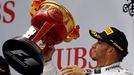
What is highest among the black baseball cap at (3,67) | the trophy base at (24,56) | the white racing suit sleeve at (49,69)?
the trophy base at (24,56)

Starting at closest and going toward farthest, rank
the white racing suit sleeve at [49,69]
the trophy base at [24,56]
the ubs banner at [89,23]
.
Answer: the trophy base at [24,56], the white racing suit sleeve at [49,69], the ubs banner at [89,23]

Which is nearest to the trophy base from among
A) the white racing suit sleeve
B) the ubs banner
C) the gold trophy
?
the gold trophy

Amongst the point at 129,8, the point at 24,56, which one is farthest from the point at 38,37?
the point at 129,8

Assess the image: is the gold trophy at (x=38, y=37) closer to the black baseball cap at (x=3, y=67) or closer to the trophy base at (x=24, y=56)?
the trophy base at (x=24, y=56)

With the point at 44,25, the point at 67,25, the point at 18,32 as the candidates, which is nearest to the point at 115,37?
the point at 67,25

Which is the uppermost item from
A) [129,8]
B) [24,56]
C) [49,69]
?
[129,8]

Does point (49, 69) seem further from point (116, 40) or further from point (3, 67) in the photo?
point (116, 40)

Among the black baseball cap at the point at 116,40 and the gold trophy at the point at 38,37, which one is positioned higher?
the gold trophy at the point at 38,37

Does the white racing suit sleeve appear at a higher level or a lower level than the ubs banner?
lower

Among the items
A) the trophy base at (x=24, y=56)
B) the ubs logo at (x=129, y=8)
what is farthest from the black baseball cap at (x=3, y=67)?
the ubs logo at (x=129, y=8)

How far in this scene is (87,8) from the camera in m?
2.98

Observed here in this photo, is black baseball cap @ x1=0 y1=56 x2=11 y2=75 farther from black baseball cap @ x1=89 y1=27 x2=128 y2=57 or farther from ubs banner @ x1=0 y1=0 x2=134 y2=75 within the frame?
ubs banner @ x1=0 y1=0 x2=134 y2=75

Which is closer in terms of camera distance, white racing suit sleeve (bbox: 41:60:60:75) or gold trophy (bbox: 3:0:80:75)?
gold trophy (bbox: 3:0:80:75)

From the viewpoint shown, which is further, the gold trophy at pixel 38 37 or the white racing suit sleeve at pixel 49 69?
the white racing suit sleeve at pixel 49 69
